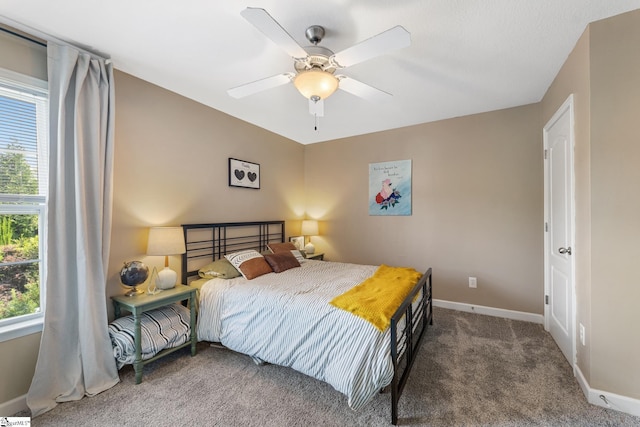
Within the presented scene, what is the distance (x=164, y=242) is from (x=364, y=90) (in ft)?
7.01

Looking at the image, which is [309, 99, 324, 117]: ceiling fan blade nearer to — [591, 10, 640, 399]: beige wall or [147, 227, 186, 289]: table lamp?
[147, 227, 186, 289]: table lamp

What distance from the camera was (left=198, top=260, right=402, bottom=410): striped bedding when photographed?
5.75 feet

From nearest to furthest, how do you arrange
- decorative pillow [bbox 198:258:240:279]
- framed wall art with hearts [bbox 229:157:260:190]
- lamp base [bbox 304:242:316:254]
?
decorative pillow [bbox 198:258:240:279] < framed wall art with hearts [bbox 229:157:260:190] < lamp base [bbox 304:242:316:254]

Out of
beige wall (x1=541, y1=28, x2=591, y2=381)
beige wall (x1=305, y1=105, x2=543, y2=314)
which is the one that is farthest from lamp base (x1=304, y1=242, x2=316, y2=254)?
beige wall (x1=541, y1=28, x2=591, y2=381)

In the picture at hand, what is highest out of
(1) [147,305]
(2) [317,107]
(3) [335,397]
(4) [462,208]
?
(2) [317,107]

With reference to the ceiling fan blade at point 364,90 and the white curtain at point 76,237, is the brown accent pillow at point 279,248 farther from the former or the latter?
the ceiling fan blade at point 364,90

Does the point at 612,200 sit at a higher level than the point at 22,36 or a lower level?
lower

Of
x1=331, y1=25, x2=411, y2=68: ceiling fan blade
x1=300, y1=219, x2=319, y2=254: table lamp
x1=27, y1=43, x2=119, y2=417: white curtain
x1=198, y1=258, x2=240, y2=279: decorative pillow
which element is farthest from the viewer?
x1=300, y1=219, x2=319, y2=254: table lamp

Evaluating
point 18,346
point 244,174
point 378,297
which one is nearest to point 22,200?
point 18,346

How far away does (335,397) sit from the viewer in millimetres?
1963

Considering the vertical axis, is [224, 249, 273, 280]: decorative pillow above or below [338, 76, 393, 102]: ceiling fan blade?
below

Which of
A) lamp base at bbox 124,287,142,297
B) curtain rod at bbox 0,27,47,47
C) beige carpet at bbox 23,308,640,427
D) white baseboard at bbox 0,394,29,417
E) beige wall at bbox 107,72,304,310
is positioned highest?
curtain rod at bbox 0,27,47,47

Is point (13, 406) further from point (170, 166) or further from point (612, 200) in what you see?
point (612, 200)

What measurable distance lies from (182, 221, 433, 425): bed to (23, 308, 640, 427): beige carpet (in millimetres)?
147
